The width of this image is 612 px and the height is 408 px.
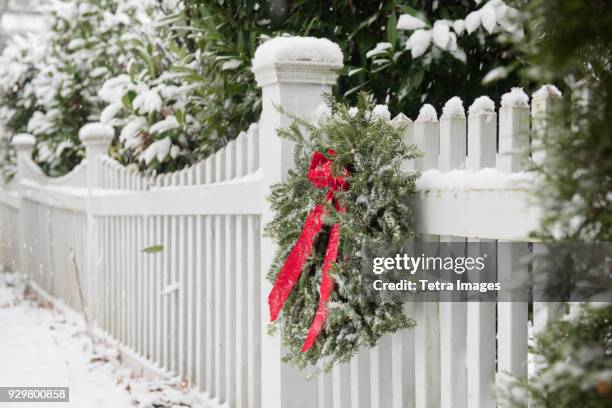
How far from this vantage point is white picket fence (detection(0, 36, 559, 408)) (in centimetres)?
182

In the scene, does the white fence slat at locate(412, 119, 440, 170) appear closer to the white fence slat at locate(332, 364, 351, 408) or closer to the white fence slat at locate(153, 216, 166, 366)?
the white fence slat at locate(332, 364, 351, 408)

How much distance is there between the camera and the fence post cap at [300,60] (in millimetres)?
2588

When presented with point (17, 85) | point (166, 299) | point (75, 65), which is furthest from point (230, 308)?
point (17, 85)

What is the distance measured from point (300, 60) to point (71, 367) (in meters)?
2.94

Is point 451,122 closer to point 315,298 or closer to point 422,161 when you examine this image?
point 422,161

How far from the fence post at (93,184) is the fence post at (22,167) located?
2.95 m

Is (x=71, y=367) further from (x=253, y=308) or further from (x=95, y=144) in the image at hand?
(x=253, y=308)

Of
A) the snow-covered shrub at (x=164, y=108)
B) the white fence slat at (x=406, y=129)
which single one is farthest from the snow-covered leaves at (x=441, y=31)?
the snow-covered shrub at (x=164, y=108)

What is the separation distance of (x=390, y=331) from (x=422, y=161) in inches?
19.4

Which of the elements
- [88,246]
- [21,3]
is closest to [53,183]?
[88,246]

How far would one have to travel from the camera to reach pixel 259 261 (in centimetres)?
304

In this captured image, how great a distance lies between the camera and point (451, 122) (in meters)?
2.00

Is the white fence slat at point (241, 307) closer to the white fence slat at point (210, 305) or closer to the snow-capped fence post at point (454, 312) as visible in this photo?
the white fence slat at point (210, 305)

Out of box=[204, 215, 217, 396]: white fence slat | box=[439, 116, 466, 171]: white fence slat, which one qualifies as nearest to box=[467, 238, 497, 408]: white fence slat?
box=[439, 116, 466, 171]: white fence slat
